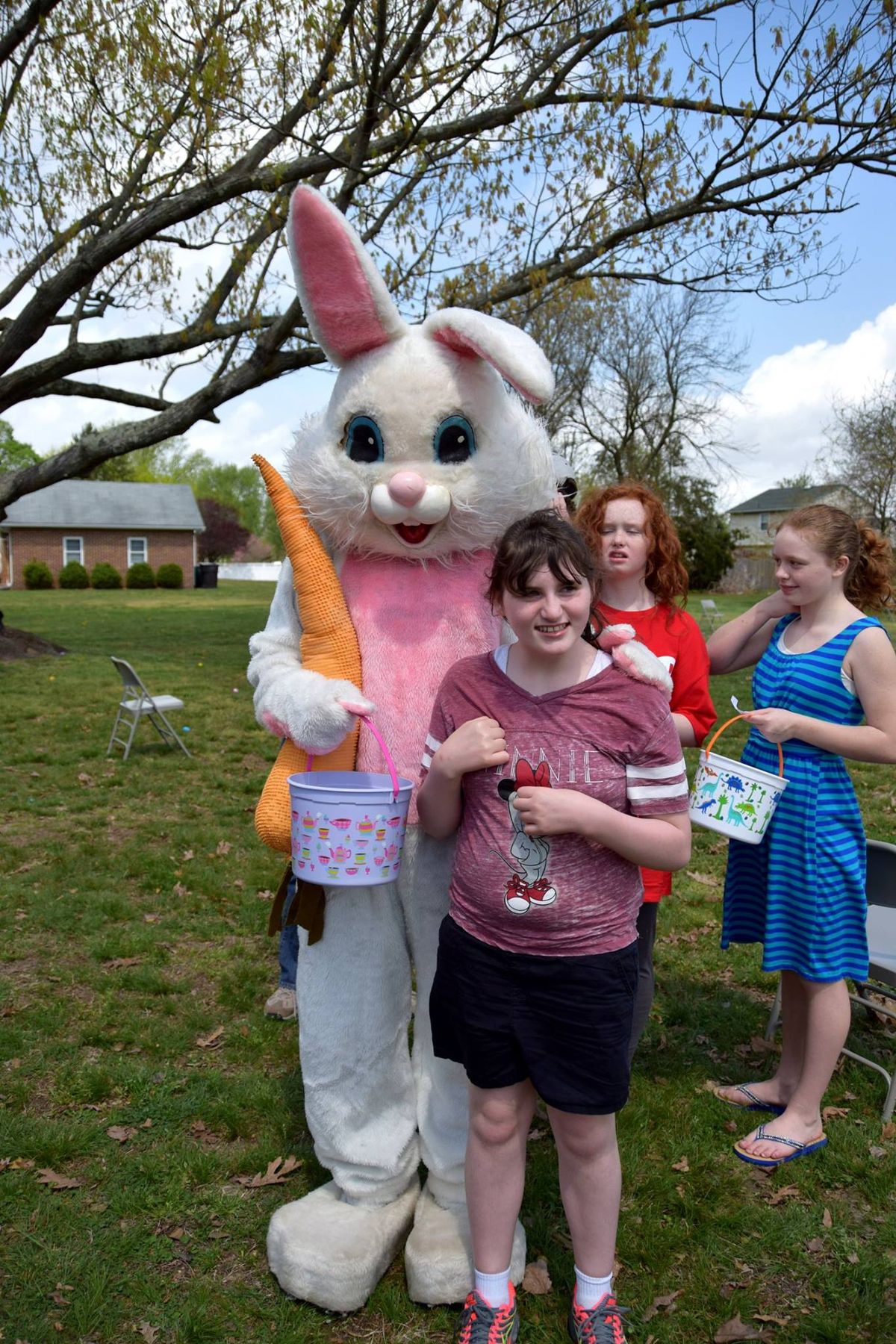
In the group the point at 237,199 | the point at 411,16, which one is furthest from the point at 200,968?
the point at 237,199

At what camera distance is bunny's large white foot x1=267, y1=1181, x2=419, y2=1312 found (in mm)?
2432

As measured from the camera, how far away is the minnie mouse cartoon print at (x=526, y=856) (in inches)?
80.8

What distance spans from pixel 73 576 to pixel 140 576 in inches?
109

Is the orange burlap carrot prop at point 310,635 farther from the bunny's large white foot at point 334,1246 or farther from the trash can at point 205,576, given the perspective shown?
the trash can at point 205,576

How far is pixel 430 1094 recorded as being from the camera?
2.63m

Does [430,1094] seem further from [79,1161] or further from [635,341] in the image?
[635,341]

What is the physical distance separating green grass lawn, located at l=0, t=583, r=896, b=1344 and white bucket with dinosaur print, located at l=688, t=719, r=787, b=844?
1215mm

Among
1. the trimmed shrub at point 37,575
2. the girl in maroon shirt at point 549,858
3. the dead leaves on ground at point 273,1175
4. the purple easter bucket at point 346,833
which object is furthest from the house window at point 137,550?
the girl in maroon shirt at point 549,858

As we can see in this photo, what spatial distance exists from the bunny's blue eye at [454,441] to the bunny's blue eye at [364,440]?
0.16 metres

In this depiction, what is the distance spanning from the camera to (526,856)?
207cm

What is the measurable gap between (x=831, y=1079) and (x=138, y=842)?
4.62 meters

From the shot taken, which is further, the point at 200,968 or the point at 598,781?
the point at 200,968

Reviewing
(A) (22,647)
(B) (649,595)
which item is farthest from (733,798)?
(A) (22,647)

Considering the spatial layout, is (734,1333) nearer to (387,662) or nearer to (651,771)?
(651,771)
